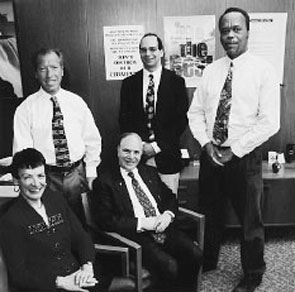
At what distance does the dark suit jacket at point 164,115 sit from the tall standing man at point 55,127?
0.37 meters

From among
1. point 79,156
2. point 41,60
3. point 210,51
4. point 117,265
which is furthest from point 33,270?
point 210,51

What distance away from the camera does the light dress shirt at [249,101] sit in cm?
244

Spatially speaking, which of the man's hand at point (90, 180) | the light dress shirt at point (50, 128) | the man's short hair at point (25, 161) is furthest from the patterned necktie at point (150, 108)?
the man's short hair at point (25, 161)

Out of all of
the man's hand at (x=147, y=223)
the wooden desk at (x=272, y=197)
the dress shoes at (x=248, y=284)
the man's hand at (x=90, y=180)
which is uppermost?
the man's hand at (x=90, y=180)

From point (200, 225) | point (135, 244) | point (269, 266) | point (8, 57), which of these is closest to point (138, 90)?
point (200, 225)

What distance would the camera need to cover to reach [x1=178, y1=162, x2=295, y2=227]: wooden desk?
3.17 meters

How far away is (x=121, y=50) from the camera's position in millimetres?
3482

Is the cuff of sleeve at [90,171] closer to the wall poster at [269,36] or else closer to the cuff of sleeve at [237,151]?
the cuff of sleeve at [237,151]

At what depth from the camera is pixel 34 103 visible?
2.56 meters

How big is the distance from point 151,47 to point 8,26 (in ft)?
4.26

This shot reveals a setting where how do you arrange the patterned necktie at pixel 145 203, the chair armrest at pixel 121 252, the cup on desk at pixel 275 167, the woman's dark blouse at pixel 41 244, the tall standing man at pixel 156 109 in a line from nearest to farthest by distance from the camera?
1. the woman's dark blouse at pixel 41 244
2. the chair armrest at pixel 121 252
3. the patterned necktie at pixel 145 203
4. the tall standing man at pixel 156 109
5. the cup on desk at pixel 275 167

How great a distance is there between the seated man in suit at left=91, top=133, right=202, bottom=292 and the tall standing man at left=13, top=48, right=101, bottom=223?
8.4 inches

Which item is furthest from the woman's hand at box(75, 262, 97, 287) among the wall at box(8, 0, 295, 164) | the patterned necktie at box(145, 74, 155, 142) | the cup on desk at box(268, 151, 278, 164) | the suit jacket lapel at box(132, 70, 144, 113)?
the cup on desk at box(268, 151, 278, 164)

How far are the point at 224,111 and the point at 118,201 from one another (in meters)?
0.87
